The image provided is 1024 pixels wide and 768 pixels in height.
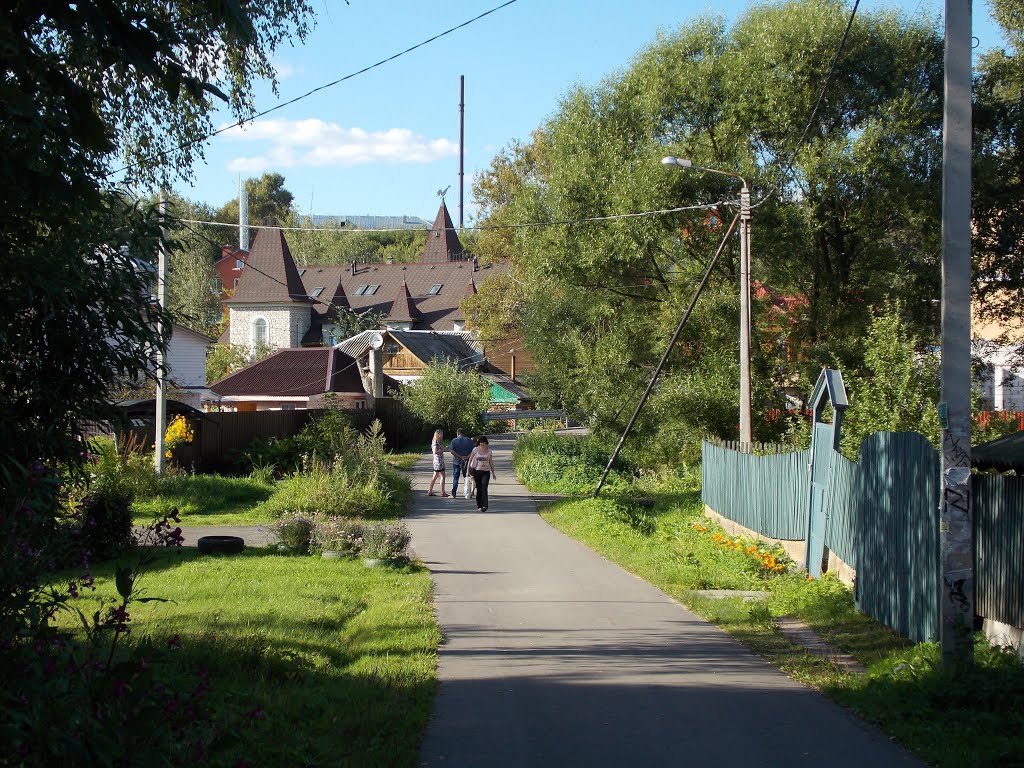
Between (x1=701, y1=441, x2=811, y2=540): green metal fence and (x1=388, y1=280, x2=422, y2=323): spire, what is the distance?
60009mm

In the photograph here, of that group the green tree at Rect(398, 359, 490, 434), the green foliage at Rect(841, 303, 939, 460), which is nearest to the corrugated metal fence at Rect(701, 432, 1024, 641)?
the green foliage at Rect(841, 303, 939, 460)

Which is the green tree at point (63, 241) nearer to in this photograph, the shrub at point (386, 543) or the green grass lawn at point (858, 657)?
the green grass lawn at point (858, 657)

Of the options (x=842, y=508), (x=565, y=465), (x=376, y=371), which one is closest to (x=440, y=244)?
(x=376, y=371)

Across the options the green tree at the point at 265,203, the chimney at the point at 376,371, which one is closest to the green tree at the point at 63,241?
the chimney at the point at 376,371

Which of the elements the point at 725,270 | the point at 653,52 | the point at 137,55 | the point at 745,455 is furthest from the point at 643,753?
the point at 653,52

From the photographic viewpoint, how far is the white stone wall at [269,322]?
69875mm

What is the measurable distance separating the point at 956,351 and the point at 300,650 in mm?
6028

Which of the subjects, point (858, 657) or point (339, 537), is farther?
point (339, 537)

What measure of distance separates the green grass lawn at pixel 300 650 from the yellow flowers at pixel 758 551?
4.75 m

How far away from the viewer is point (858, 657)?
29.6 feet

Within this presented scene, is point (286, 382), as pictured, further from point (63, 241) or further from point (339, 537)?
point (63, 241)

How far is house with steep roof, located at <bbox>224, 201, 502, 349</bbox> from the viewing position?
2736 inches

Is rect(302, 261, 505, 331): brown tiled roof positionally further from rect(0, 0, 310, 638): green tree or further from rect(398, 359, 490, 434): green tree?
rect(0, 0, 310, 638): green tree

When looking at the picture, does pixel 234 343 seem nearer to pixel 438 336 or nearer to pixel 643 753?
pixel 438 336
